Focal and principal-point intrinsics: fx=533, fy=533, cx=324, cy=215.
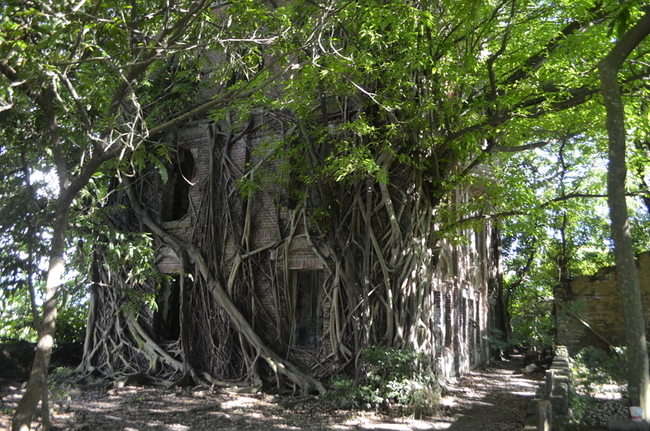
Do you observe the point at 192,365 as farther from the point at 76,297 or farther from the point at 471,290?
the point at 471,290

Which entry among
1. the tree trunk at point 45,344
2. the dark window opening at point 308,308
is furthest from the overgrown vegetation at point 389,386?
the tree trunk at point 45,344

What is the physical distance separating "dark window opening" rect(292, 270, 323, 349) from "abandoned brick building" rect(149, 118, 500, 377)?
0.02 metres

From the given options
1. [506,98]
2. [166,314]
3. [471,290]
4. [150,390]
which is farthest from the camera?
[471,290]

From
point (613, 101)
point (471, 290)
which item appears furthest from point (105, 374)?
point (613, 101)

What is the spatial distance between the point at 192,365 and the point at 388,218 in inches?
206

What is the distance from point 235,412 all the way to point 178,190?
6.52 metres

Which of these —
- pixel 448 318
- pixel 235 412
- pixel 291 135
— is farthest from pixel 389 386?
pixel 291 135

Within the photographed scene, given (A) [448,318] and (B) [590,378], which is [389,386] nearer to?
(B) [590,378]

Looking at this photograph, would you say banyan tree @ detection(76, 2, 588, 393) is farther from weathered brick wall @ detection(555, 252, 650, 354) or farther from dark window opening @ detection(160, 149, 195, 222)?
weathered brick wall @ detection(555, 252, 650, 354)

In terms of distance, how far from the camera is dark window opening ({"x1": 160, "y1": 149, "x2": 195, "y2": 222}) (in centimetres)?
1303

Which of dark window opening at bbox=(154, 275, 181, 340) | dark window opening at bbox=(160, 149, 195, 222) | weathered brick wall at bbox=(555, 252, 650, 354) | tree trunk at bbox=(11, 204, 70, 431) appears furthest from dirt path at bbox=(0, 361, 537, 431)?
weathered brick wall at bbox=(555, 252, 650, 354)

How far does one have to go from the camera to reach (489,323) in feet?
56.3

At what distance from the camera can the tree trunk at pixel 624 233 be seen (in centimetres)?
493

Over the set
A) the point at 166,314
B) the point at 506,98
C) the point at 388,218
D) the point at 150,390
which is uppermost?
the point at 506,98
